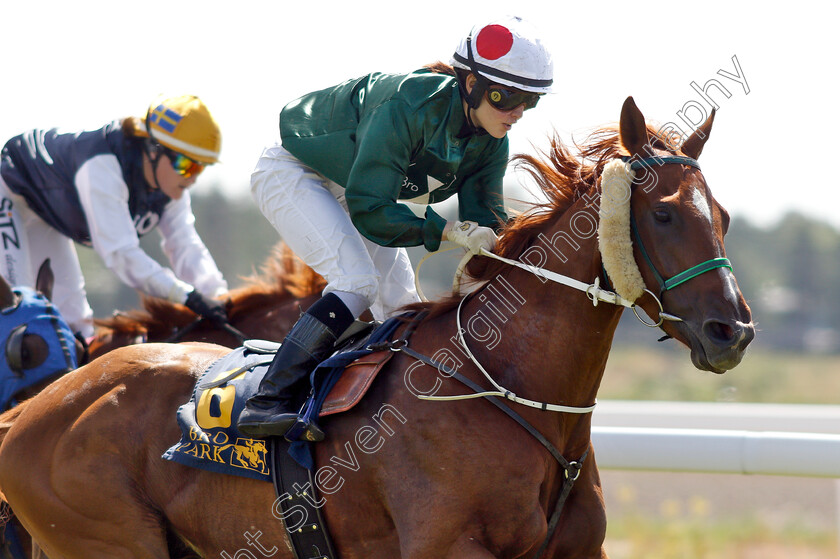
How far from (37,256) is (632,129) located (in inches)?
175

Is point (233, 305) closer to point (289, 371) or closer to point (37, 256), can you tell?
point (37, 256)

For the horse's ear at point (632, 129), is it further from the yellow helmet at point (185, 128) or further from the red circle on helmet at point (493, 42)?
the yellow helmet at point (185, 128)

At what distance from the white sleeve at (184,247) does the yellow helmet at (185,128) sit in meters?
0.59

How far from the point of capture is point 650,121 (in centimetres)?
321

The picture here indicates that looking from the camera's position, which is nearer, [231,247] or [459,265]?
[459,265]

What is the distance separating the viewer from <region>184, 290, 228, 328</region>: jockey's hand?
5.31 m

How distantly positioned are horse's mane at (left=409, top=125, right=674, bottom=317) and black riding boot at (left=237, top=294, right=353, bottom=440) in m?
0.41

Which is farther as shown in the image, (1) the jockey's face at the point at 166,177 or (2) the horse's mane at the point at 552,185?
(1) the jockey's face at the point at 166,177

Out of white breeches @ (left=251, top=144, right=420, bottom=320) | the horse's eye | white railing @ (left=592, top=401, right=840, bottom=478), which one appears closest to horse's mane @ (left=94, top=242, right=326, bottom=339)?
white breeches @ (left=251, top=144, right=420, bottom=320)

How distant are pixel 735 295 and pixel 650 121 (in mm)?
785

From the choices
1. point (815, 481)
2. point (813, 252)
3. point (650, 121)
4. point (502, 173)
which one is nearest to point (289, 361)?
point (502, 173)

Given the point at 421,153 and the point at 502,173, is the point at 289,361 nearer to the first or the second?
the point at 421,153

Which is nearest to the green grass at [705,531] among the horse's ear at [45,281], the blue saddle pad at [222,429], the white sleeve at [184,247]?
the blue saddle pad at [222,429]

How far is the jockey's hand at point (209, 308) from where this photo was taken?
5.31 meters
